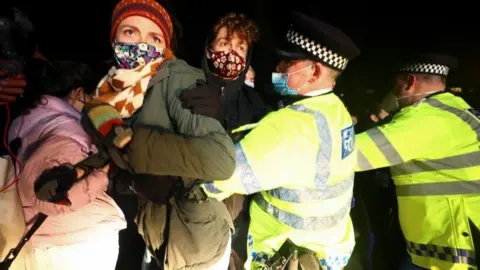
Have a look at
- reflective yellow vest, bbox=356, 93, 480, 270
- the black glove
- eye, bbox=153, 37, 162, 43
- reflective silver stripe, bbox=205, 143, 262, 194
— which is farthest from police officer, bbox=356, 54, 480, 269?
the black glove

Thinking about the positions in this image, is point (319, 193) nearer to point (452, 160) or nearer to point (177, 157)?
point (177, 157)

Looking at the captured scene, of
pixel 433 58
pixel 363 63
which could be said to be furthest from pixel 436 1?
pixel 433 58

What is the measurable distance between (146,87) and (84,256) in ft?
2.86

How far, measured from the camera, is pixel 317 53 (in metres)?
1.88

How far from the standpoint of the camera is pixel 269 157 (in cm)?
167

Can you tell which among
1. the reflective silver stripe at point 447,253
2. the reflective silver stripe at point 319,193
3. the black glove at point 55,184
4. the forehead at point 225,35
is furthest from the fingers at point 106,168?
the reflective silver stripe at point 447,253

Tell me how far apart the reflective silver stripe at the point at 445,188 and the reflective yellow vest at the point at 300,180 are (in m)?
0.76

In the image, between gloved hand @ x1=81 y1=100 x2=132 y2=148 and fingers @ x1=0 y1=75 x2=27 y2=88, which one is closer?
gloved hand @ x1=81 y1=100 x2=132 y2=148

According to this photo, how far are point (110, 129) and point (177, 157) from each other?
292 millimetres

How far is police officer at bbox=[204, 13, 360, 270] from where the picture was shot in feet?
5.54

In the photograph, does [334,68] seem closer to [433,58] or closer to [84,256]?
[433,58]

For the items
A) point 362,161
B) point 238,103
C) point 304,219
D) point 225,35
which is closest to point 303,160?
point 304,219

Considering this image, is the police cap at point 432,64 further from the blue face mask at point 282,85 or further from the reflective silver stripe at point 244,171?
Result: the reflective silver stripe at point 244,171

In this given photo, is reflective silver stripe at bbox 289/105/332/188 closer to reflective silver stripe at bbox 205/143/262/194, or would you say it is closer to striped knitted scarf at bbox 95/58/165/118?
reflective silver stripe at bbox 205/143/262/194
